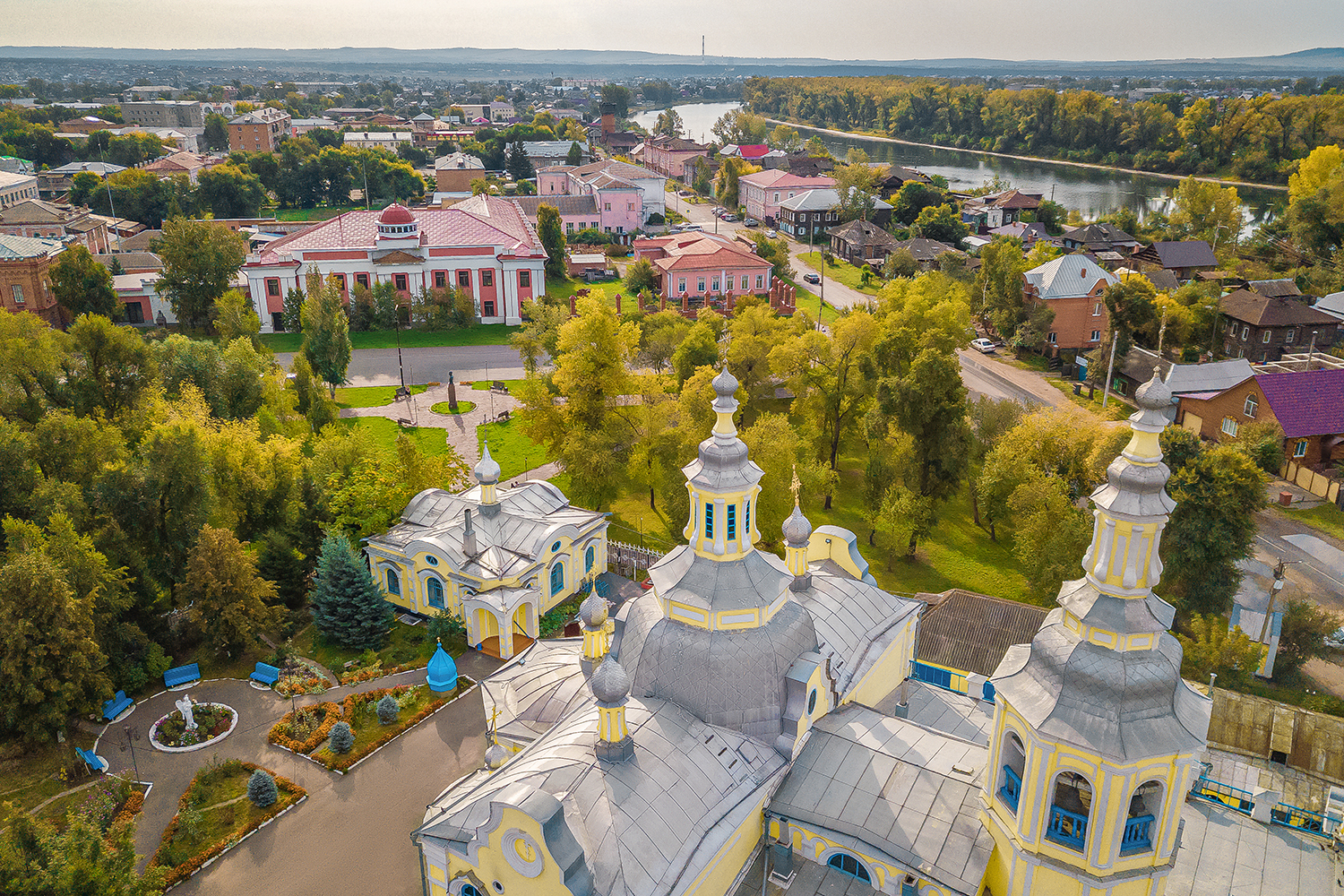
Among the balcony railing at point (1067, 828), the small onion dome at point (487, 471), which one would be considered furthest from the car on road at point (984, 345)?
the balcony railing at point (1067, 828)

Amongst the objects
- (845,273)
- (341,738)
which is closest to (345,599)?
(341,738)

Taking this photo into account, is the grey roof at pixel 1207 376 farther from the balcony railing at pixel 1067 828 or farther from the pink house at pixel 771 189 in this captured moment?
the pink house at pixel 771 189

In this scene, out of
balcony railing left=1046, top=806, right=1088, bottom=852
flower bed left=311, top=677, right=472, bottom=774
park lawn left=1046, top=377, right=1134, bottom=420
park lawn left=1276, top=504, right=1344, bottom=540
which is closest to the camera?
balcony railing left=1046, top=806, right=1088, bottom=852

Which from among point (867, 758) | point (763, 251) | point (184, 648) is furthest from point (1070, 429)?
point (763, 251)

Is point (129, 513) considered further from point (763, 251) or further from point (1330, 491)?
point (763, 251)

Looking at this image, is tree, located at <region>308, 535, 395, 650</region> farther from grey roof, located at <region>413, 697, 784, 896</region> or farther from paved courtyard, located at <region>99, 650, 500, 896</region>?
grey roof, located at <region>413, 697, 784, 896</region>

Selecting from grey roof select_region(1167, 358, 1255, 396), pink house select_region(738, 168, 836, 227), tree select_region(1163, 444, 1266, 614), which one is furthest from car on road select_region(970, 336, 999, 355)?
pink house select_region(738, 168, 836, 227)
